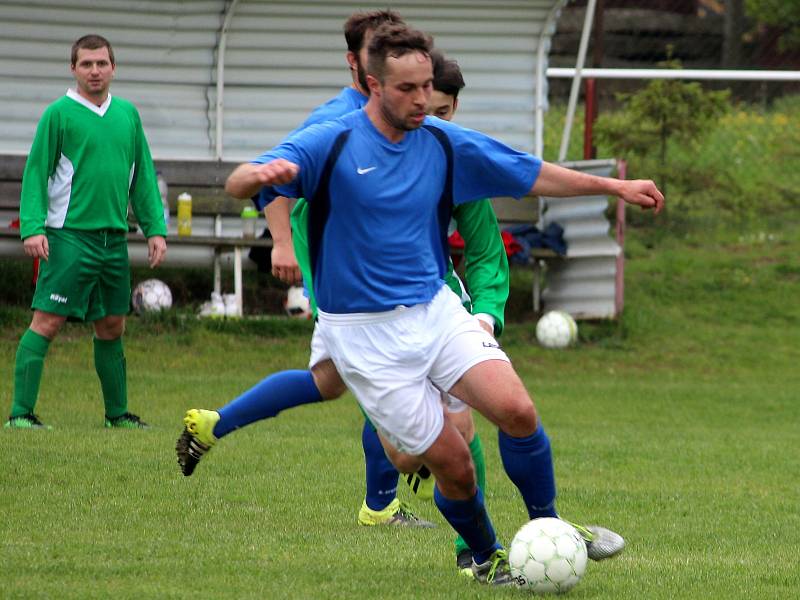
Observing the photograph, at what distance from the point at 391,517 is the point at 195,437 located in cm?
100

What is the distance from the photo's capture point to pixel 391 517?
243 inches

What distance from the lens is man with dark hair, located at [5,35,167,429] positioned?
27.2ft

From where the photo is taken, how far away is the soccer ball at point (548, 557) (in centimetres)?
465

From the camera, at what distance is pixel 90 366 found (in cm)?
1138

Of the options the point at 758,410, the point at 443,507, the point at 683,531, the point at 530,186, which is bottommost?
the point at 758,410

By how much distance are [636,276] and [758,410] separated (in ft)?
13.5

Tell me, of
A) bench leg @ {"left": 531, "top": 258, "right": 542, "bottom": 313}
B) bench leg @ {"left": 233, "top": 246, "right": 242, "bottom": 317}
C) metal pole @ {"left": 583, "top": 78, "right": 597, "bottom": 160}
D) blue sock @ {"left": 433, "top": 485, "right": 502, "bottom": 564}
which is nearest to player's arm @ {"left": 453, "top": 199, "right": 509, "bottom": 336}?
blue sock @ {"left": 433, "top": 485, "right": 502, "bottom": 564}

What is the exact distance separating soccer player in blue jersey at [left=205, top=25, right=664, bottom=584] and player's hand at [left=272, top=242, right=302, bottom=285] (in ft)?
0.48

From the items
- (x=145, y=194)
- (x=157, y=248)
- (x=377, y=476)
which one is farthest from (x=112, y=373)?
(x=377, y=476)

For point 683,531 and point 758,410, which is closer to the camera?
point 683,531

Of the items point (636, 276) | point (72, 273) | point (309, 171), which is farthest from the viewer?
point (636, 276)

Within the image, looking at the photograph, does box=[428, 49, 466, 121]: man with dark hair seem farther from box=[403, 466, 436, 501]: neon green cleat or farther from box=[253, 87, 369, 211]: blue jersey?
box=[403, 466, 436, 501]: neon green cleat

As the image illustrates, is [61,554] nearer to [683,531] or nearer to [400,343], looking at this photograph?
[400,343]

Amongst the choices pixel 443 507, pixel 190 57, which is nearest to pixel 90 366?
pixel 190 57
